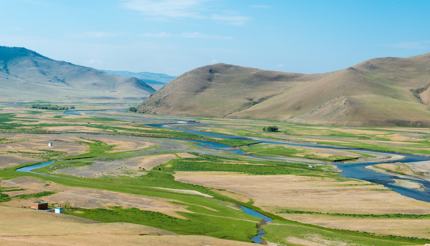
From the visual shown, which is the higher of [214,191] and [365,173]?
[365,173]

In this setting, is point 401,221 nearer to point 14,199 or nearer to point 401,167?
point 14,199

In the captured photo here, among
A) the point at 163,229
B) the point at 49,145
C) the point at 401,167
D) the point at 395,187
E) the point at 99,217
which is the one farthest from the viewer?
the point at 49,145

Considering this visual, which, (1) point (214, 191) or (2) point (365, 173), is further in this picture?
(2) point (365, 173)

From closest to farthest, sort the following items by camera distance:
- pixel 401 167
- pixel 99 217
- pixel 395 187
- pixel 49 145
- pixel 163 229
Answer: pixel 163 229
pixel 99 217
pixel 395 187
pixel 401 167
pixel 49 145

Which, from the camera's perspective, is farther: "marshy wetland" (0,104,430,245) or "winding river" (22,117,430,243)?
"winding river" (22,117,430,243)

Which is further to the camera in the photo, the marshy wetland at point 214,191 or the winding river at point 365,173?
the winding river at point 365,173

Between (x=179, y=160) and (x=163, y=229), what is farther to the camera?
(x=179, y=160)

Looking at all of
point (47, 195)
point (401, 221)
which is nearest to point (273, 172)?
point (401, 221)
